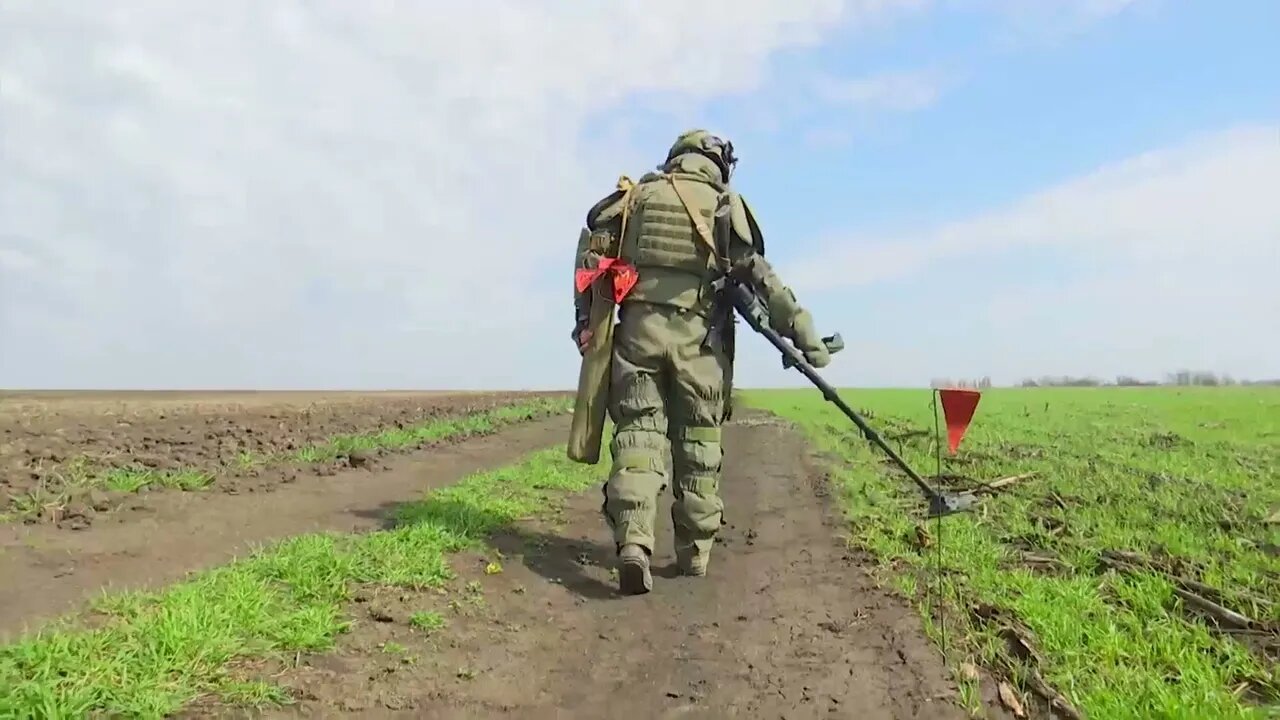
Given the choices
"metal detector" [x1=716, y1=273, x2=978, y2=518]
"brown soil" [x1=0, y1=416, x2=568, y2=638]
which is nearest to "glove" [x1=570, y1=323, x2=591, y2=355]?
"metal detector" [x1=716, y1=273, x2=978, y2=518]

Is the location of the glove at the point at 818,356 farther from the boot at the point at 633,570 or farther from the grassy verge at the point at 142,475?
the grassy verge at the point at 142,475

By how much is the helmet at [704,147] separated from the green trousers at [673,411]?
1268 mm

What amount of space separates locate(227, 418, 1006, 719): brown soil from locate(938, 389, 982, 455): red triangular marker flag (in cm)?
98

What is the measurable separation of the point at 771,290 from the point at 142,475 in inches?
222

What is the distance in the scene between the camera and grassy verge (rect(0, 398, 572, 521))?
5.98 m

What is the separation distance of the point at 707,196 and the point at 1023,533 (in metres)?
3.31

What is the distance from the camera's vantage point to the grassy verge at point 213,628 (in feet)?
9.67

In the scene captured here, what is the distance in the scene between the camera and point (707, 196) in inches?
229

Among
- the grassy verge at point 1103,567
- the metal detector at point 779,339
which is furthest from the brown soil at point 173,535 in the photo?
the grassy verge at point 1103,567

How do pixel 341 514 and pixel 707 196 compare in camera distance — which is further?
pixel 341 514

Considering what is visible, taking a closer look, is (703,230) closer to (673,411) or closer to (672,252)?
(672,252)

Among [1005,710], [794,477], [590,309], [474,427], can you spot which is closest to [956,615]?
[1005,710]

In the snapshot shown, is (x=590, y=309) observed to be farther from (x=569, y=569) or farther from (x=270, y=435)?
(x=270, y=435)

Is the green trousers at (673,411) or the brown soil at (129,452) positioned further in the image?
the brown soil at (129,452)
